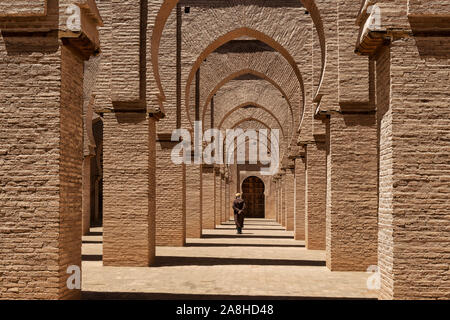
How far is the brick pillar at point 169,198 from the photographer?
14.9m

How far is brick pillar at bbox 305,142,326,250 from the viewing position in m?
14.0

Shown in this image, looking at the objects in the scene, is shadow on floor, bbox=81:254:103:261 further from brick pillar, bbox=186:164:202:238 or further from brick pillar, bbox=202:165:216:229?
brick pillar, bbox=202:165:216:229

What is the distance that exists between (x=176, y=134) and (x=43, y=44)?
846cm

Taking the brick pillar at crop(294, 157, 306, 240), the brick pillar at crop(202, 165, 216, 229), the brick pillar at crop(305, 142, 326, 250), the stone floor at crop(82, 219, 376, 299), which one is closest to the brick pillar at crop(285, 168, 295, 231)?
the brick pillar at crop(202, 165, 216, 229)

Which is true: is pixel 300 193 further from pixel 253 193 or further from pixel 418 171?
pixel 253 193

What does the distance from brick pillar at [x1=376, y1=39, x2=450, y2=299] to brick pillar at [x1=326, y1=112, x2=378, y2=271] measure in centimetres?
393

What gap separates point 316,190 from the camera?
46.1 ft

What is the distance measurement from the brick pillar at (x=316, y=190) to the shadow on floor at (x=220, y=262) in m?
2.27

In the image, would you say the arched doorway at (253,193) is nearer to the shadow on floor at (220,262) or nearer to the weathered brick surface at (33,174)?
the shadow on floor at (220,262)

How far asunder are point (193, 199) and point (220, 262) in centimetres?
666

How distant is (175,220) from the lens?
49.0ft

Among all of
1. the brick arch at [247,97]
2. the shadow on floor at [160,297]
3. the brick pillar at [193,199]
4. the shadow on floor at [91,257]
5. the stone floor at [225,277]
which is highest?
the brick arch at [247,97]

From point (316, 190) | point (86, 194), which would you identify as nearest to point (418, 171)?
point (316, 190)

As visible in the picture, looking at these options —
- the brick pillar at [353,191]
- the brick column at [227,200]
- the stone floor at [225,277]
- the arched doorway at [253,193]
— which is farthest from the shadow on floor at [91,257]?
the arched doorway at [253,193]
